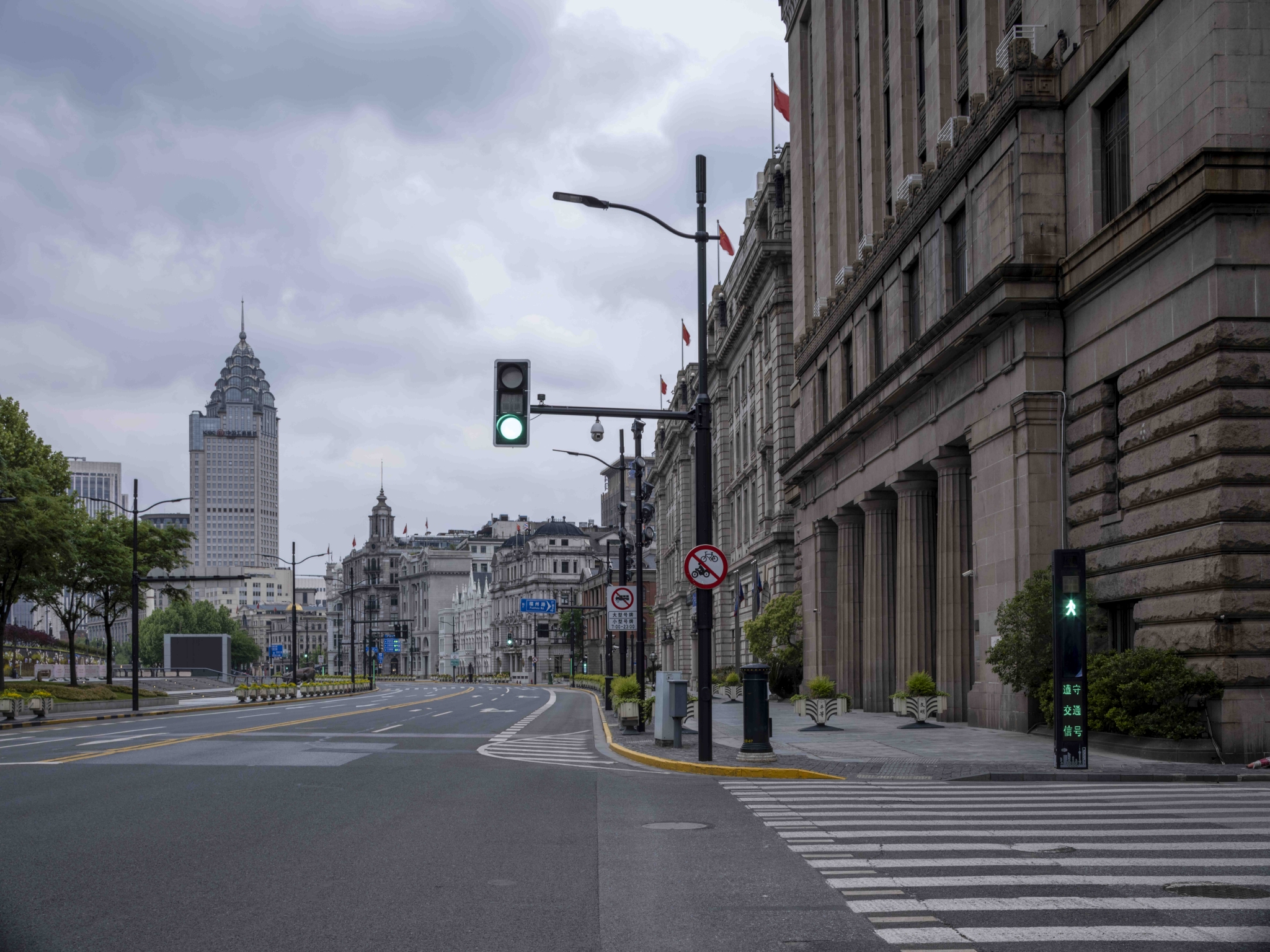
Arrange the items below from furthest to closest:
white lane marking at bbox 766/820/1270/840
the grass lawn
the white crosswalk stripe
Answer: the grass lawn, the white crosswalk stripe, white lane marking at bbox 766/820/1270/840

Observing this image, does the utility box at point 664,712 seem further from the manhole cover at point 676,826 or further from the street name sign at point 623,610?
the street name sign at point 623,610

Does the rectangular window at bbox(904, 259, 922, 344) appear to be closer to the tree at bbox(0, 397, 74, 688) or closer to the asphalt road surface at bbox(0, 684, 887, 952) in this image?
the asphalt road surface at bbox(0, 684, 887, 952)

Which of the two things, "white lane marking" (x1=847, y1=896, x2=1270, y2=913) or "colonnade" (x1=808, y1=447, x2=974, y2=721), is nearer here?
"white lane marking" (x1=847, y1=896, x2=1270, y2=913)

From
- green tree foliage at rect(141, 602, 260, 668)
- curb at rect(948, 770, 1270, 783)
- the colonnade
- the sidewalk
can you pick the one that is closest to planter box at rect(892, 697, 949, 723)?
the sidewalk

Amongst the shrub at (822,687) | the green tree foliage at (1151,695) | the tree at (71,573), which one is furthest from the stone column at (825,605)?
the tree at (71,573)

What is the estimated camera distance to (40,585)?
59125mm

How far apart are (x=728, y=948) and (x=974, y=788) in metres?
10.1

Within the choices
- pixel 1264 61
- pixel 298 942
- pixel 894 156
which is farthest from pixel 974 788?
pixel 894 156

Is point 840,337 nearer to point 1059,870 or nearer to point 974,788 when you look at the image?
point 974,788

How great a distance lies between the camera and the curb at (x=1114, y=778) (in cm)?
1722

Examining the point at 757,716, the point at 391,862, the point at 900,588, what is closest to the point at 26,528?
the point at 900,588

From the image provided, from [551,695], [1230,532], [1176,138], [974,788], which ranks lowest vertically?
[551,695]

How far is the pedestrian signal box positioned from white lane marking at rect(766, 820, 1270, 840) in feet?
22.2

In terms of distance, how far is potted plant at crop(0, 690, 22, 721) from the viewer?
40.4 metres
